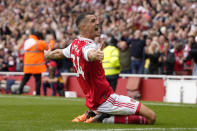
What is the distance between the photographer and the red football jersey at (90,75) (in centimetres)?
745

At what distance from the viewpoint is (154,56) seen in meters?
18.1

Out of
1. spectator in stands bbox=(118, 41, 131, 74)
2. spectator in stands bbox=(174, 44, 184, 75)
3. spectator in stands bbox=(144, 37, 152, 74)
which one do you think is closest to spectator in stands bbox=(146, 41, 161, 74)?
spectator in stands bbox=(144, 37, 152, 74)

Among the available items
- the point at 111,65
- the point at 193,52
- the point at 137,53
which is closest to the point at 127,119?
the point at 111,65

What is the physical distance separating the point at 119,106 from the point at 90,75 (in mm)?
646

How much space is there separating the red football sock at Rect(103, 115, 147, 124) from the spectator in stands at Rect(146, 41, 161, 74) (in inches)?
410

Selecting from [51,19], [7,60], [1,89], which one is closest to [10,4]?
[51,19]

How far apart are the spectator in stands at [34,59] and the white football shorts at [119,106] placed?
9738 millimetres

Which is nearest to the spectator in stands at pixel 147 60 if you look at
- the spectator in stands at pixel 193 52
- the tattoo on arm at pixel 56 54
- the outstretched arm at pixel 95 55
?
the spectator in stands at pixel 193 52

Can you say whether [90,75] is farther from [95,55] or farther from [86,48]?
[95,55]

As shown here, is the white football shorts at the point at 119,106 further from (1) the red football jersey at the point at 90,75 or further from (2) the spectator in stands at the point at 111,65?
(2) the spectator in stands at the point at 111,65

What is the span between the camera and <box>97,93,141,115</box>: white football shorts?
300 inches

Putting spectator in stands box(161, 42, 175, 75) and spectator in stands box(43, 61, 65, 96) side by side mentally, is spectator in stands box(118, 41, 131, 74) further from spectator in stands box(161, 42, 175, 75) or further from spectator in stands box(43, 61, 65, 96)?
spectator in stands box(43, 61, 65, 96)

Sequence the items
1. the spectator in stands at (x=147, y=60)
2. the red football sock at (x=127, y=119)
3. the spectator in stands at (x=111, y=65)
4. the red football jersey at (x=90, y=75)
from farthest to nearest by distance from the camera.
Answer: the spectator in stands at (x=147, y=60) → the spectator in stands at (x=111, y=65) → the red football sock at (x=127, y=119) → the red football jersey at (x=90, y=75)

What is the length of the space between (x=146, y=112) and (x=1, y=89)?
14.7 metres
